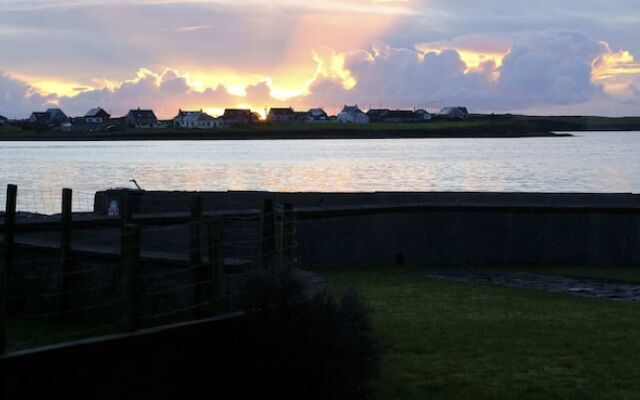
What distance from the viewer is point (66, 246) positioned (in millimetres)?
11961

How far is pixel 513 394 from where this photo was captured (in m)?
9.12

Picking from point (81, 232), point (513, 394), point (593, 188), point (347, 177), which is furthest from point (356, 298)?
point (347, 177)

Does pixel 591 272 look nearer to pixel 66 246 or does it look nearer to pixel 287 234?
pixel 287 234

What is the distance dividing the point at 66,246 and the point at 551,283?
299 inches

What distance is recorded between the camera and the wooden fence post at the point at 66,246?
11.7 m

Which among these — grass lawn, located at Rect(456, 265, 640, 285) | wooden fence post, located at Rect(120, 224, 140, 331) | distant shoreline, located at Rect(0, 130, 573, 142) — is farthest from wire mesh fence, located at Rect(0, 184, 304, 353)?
distant shoreline, located at Rect(0, 130, 573, 142)

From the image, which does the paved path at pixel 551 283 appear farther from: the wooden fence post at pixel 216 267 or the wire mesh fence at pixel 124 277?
the wooden fence post at pixel 216 267

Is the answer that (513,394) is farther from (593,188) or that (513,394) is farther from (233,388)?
(593,188)

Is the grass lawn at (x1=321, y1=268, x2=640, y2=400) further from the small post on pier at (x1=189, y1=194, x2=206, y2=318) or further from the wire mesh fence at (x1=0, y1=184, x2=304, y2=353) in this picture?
the small post on pier at (x1=189, y1=194, x2=206, y2=318)

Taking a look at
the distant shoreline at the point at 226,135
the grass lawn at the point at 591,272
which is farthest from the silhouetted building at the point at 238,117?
the grass lawn at the point at 591,272

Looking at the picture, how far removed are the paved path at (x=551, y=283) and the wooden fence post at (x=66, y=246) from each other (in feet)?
21.6

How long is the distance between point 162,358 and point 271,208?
3.81 meters

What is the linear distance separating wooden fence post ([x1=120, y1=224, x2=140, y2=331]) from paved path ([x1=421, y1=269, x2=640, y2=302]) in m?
8.10

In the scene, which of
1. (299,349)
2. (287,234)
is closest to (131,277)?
(299,349)
